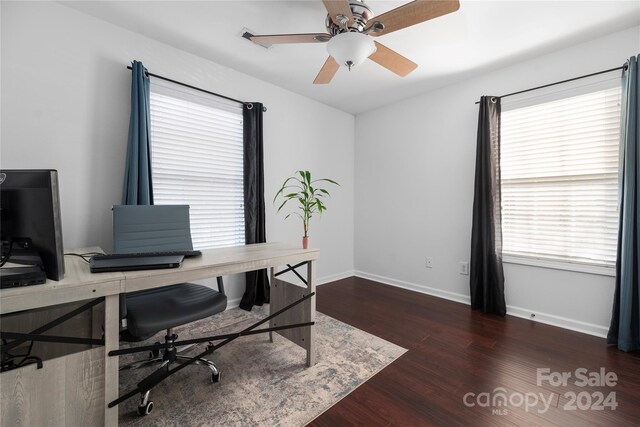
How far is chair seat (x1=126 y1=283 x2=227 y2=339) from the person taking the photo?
1325 mm

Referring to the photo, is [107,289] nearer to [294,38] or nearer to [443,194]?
[294,38]

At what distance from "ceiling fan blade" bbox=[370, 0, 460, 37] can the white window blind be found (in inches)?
71.6

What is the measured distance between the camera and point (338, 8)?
147 cm

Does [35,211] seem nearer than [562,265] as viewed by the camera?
Yes

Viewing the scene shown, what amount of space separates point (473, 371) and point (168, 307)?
1937 millimetres

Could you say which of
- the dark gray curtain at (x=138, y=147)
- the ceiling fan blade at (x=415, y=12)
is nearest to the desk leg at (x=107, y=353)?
the dark gray curtain at (x=138, y=147)

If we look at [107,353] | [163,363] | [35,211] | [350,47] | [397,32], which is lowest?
[163,363]

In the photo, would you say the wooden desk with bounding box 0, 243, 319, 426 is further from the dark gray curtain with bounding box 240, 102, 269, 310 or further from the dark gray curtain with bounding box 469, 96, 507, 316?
the dark gray curtain with bounding box 469, 96, 507, 316

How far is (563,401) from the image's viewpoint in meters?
1.49

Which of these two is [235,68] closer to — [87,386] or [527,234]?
[87,386]

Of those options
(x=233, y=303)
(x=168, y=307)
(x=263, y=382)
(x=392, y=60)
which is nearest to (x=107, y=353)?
(x=168, y=307)

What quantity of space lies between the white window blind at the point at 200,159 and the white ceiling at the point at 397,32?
45 centimetres

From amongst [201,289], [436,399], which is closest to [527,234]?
[436,399]

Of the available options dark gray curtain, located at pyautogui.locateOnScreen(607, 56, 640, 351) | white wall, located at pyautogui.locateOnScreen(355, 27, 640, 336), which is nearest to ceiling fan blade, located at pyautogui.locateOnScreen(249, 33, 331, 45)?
white wall, located at pyautogui.locateOnScreen(355, 27, 640, 336)
